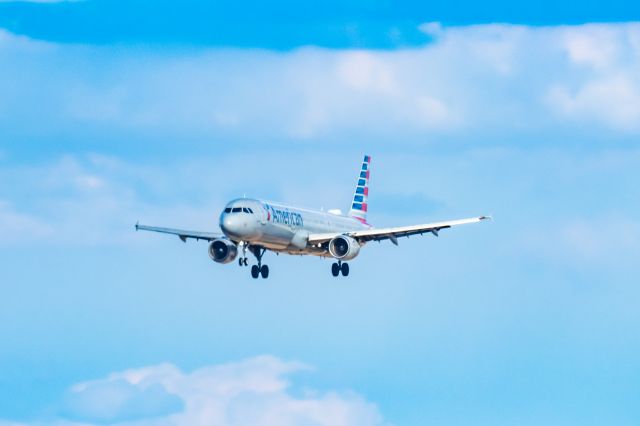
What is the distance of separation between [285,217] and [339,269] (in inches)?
361

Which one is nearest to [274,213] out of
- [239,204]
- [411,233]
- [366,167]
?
[239,204]

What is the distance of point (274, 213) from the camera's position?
134750 millimetres

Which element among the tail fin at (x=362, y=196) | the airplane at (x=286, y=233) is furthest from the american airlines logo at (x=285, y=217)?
the tail fin at (x=362, y=196)

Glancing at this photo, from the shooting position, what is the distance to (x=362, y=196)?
532 feet

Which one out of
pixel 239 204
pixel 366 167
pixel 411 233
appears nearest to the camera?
pixel 239 204

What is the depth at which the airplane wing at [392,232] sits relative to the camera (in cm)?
13888

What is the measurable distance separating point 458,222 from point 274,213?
14549 millimetres

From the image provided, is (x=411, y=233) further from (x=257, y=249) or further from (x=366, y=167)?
(x=366, y=167)

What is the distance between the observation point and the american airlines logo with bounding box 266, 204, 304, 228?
440ft

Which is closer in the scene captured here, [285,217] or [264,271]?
[285,217]

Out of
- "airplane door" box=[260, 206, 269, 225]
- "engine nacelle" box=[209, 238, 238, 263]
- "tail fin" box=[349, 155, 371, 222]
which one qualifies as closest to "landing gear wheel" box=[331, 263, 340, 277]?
"engine nacelle" box=[209, 238, 238, 263]

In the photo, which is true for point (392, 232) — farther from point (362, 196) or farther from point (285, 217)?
point (362, 196)

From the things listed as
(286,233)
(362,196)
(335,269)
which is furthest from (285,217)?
(362,196)

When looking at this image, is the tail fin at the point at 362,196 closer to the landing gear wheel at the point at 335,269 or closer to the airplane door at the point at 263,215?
the landing gear wheel at the point at 335,269
